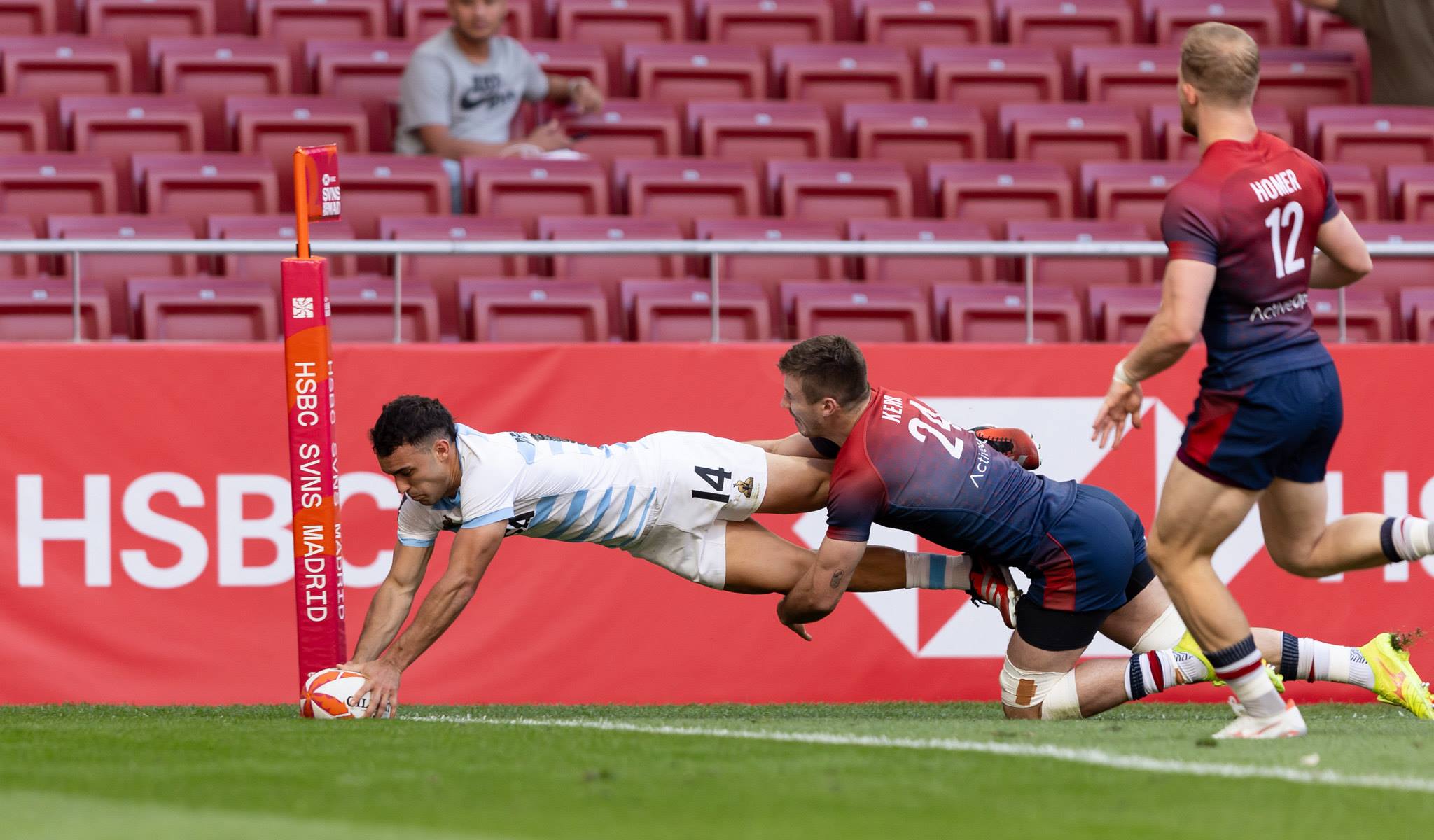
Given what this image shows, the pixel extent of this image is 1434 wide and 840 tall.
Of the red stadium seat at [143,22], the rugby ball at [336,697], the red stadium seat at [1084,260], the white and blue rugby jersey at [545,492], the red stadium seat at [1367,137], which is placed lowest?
the rugby ball at [336,697]

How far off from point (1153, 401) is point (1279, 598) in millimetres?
1045

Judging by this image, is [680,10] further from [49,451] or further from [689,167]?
[49,451]

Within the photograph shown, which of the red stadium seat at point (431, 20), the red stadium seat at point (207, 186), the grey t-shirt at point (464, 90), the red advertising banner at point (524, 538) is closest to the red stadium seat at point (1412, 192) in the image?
the red advertising banner at point (524, 538)

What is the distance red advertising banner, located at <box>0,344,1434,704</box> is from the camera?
24.6 ft

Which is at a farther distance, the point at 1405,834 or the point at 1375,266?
the point at 1375,266

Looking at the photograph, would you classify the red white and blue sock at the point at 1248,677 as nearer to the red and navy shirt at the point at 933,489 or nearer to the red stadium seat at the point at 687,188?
the red and navy shirt at the point at 933,489

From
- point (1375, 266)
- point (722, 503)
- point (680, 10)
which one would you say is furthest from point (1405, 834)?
point (680, 10)

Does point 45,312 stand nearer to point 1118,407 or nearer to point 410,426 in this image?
point 410,426

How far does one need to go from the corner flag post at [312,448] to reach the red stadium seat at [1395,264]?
18.5ft

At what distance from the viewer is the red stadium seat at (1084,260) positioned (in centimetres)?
946

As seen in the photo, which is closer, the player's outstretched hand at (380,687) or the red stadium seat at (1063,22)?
the player's outstretched hand at (380,687)

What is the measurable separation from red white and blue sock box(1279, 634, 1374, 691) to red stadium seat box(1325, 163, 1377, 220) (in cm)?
451

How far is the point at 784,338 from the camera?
8.74 meters

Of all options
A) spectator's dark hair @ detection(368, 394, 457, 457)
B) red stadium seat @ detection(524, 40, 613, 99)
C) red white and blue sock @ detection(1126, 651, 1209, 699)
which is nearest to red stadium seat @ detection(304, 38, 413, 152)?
red stadium seat @ detection(524, 40, 613, 99)
